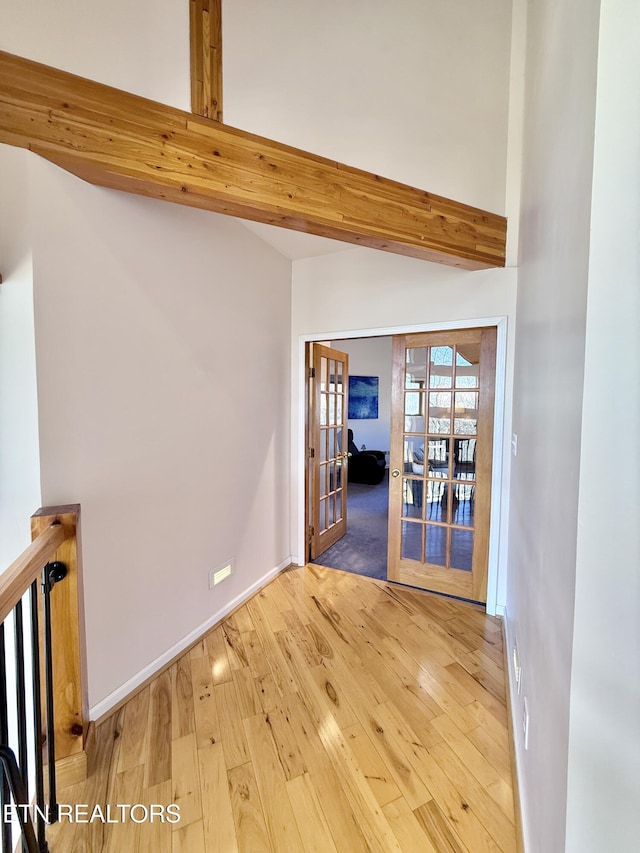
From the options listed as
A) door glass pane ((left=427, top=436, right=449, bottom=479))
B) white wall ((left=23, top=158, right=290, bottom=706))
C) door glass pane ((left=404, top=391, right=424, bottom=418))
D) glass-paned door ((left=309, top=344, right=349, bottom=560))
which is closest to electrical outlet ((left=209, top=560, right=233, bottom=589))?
white wall ((left=23, top=158, right=290, bottom=706))

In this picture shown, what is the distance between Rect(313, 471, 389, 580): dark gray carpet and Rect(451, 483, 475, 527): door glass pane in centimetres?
84

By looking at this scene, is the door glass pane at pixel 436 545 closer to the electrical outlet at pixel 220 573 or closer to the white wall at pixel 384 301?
the white wall at pixel 384 301

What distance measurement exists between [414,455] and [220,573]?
5.51 feet

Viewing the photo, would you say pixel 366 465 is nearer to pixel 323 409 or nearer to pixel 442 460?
pixel 323 409

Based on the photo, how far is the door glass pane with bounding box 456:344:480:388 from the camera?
2707 millimetres

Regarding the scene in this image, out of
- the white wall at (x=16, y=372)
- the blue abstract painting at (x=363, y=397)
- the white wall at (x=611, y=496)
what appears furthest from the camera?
the blue abstract painting at (x=363, y=397)

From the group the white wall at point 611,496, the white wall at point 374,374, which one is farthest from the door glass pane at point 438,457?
the white wall at point 374,374

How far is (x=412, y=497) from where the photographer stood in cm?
301

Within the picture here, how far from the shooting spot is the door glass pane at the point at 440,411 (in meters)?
2.83

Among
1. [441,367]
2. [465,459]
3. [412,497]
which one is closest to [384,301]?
[441,367]

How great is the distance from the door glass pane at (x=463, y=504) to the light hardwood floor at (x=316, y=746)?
0.69 meters

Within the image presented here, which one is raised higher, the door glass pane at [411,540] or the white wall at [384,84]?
the white wall at [384,84]

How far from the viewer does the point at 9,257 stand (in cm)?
143

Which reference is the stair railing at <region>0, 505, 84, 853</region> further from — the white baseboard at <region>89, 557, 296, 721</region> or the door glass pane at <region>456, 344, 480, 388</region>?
the door glass pane at <region>456, 344, 480, 388</region>
